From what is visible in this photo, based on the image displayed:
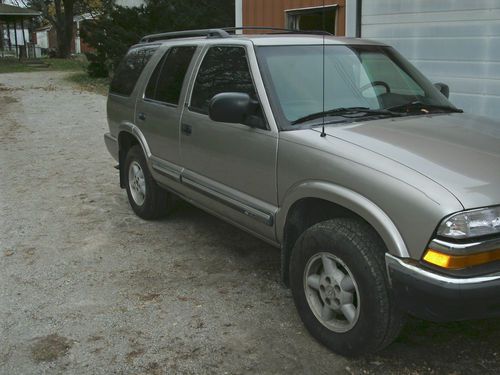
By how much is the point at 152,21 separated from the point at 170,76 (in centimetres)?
1521

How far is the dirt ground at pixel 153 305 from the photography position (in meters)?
3.32

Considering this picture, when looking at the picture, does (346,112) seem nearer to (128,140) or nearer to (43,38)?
(128,140)

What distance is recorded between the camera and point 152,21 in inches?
770

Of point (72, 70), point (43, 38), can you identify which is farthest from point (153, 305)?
point (43, 38)

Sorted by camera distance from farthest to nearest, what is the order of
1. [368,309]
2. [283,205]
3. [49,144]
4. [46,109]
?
1. [46,109]
2. [49,144]
3. [283,205]
4. [368,309]

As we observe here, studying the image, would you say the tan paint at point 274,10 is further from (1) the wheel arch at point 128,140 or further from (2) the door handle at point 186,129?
(2) the door handle at point 186,129

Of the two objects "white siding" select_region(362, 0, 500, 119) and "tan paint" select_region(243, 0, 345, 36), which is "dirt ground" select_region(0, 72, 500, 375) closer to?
"white siding" select_region(362, 0, 500, 119)

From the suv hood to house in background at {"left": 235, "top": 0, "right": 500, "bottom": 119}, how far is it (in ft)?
13.0

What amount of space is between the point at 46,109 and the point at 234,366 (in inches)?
523

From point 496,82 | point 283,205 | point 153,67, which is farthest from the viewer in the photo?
point 496,82

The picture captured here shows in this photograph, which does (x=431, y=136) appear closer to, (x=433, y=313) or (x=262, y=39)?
(x=433, y=313)

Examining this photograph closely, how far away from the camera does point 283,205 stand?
145 inches

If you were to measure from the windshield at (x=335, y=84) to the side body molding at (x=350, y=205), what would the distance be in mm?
519

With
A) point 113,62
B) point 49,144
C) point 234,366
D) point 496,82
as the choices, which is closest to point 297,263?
point 234,366
